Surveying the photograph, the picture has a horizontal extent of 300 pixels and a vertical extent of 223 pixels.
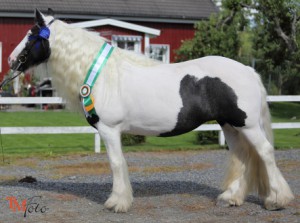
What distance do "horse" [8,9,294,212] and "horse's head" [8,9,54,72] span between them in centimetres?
1

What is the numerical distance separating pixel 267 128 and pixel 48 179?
141 inches

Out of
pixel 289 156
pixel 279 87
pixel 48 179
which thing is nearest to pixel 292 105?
pixel 279 87

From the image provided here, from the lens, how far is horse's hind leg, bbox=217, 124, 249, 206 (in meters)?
6.75

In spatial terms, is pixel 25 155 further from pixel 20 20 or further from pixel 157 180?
pixel 20 20

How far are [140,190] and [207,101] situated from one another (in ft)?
6.23

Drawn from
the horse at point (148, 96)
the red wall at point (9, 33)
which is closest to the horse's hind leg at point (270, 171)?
the horse at point (148, 96)

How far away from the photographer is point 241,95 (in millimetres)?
6371

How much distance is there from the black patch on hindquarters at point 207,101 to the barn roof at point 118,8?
20.1 meters

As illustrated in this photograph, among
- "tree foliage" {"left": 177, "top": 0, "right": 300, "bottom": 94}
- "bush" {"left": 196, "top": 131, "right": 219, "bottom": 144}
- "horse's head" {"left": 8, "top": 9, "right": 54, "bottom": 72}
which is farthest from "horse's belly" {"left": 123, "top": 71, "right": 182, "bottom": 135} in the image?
"tree foliage" {"left": 177, "top": 0, "right": 300, "bottom": 94}

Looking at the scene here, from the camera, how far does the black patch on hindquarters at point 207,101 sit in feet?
20.9

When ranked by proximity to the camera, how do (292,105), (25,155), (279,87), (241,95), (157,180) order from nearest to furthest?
(241,95)
(157,180)
(25,155)
(292,105)
(279,87)

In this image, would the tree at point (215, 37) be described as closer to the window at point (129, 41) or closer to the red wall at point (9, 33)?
the window at point (129, 41)

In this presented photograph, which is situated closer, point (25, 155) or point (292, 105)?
point (25, 155)

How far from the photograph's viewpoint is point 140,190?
7.71 meters
